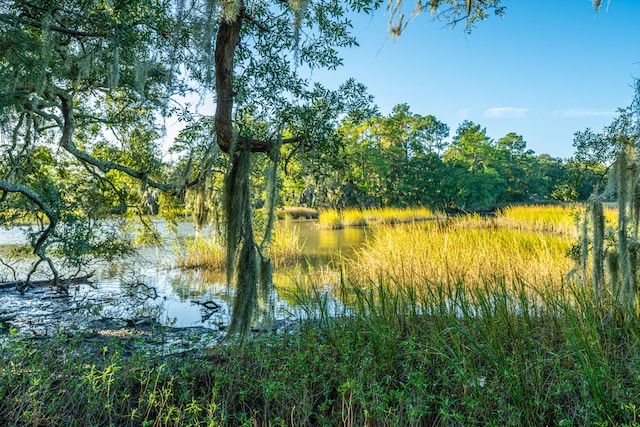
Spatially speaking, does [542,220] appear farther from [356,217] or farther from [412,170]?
[412,170]

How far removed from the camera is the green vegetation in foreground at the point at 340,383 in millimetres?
2283

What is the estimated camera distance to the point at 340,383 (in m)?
2.60

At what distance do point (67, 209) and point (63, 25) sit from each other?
209 centimetres

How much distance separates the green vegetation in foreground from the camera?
228cm

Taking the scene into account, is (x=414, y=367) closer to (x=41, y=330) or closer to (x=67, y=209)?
(x=41, y=330)

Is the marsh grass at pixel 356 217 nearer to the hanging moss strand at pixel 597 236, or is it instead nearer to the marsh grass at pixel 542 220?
the marsh grass at pixel 542 220

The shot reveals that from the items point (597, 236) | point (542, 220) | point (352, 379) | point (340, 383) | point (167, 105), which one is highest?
point (167, 105)

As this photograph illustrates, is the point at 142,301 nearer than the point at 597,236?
No

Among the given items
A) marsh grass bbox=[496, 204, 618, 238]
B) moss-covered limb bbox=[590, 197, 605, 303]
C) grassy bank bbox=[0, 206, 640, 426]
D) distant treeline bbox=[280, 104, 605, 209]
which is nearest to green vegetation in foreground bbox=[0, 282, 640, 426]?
grassy bank bbox=[0, 206, 640, 426]

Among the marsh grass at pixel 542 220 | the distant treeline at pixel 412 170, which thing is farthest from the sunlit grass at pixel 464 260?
the distant treeline at pixel 412 170

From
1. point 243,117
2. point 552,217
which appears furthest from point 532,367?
point 552,217

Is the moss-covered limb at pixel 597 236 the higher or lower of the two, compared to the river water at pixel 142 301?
higher

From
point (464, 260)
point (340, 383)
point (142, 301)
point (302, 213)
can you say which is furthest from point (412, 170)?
point (340, 383)

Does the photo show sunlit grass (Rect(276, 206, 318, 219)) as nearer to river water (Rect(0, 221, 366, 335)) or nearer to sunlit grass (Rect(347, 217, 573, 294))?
river water (Rect(0, 221, 366, 335))
